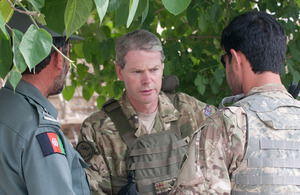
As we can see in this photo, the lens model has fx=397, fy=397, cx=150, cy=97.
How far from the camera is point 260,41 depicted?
1.71m

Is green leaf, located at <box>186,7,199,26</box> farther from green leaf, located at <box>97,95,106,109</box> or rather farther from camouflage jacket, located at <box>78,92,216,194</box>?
green leaf, located at <box>97,95,106,109</box>

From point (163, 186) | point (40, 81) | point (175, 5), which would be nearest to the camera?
point (175, 5)

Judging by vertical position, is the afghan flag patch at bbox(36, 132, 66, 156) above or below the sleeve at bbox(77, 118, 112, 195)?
above

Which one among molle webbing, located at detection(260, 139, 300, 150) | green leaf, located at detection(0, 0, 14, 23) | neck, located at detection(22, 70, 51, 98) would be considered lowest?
molle webbing, located at detection(260, 139, 300, 150)

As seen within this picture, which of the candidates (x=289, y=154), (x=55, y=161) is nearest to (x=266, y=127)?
(x=289, y=154)

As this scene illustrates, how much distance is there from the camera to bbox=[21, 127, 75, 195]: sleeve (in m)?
1.55

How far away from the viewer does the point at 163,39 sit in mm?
3703

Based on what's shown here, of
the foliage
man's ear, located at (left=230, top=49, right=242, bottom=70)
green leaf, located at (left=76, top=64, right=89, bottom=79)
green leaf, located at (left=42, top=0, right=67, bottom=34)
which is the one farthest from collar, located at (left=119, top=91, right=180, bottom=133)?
green leaf, located at (left=76, top=64, right=89, bottom=79)

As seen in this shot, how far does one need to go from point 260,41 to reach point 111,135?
1.15m

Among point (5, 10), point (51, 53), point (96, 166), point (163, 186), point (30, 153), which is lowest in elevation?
point (163, 186)

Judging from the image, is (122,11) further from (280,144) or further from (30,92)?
(280,144)

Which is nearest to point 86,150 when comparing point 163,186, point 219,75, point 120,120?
point 120,120

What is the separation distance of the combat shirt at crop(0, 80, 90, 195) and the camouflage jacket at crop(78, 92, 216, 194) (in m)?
0.68

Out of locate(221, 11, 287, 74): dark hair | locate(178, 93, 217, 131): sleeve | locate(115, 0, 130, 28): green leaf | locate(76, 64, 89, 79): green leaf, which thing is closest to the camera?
locate(115, 0, 130, 28): green leaf
